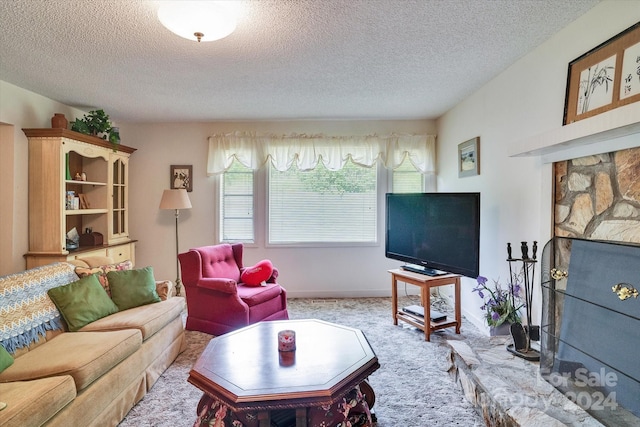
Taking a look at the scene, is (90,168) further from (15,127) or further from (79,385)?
(79,385)

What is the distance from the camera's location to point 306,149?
4.44 m

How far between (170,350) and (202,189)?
2412mm

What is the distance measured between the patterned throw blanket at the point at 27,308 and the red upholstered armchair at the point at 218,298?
1091 millimetres

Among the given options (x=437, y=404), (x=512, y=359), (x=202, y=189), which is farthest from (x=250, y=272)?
(x=512, y=359)

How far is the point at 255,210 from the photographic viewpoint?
4512 mm

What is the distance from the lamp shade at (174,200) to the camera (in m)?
4.04

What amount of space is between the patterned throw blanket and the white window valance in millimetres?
2449

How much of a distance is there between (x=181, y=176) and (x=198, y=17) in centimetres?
309

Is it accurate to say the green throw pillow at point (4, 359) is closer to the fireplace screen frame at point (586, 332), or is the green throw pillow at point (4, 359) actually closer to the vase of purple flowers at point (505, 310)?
the fireplace screen frame at point (586, 332)

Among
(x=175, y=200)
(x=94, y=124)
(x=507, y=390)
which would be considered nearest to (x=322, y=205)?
(x=175, y=200)

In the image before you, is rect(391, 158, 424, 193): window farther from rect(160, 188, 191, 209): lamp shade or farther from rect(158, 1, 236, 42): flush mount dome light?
rect(158, 1, 236, 42): flush mount dome light

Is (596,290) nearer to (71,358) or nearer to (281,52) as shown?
(281,52)

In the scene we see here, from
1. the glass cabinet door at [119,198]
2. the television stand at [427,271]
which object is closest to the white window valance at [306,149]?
the glass cabinet door at [119,198]

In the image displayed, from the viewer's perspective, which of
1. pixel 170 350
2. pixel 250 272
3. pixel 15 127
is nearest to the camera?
pixel 170 350
